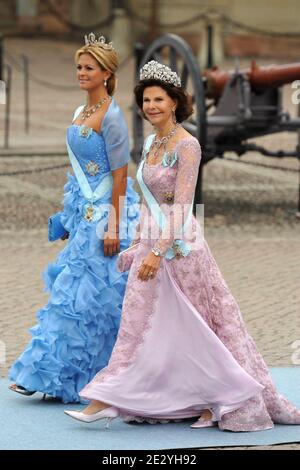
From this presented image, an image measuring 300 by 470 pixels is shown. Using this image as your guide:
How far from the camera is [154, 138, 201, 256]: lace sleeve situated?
6152 millimetres

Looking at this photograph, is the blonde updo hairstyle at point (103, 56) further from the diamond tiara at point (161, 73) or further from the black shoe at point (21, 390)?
the black shoe at point (21, 390)

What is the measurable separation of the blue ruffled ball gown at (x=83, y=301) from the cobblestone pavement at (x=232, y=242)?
806 millimetres

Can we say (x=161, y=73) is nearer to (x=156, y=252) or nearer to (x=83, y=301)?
(x=156, y=252)

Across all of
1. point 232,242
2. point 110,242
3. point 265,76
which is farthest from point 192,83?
point 110,242

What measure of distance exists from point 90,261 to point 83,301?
0.19 metres

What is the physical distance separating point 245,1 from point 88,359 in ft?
86.2

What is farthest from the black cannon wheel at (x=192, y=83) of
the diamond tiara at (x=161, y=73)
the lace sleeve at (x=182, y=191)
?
the lace sleeve at (x=182, y=191)

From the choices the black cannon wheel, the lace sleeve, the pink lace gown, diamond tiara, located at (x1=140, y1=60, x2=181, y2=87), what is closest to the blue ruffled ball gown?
the pink lace gown

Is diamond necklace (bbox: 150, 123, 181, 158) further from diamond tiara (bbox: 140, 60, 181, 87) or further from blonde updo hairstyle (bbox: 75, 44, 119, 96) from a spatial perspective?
blonde updo hairstyle (bbox: 75, 44, 119, 96)

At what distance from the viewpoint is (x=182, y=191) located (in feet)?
20.2

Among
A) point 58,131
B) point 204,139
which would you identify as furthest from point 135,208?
point 58,131

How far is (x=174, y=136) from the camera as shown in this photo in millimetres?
6285

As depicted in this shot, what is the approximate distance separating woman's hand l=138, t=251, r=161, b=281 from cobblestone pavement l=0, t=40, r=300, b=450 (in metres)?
0.85

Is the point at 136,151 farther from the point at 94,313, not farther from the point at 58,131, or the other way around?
the point at 94,313
